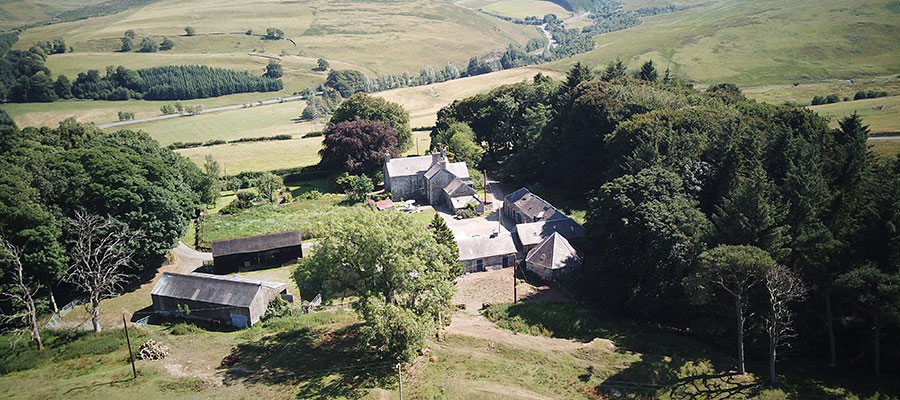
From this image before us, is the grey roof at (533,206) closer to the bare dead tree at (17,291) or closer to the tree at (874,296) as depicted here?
the tree at (874,296)

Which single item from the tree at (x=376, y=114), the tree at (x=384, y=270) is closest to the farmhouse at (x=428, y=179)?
the tree at (x=376, y=114)

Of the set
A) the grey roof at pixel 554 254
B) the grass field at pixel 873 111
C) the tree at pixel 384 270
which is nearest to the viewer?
the tree at pixel 384 270

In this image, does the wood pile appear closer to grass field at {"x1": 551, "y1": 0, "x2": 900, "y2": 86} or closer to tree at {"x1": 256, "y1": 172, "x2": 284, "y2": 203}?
tree at {"x1": 256, "y1": 172, "x2": 284, "y2": 203}

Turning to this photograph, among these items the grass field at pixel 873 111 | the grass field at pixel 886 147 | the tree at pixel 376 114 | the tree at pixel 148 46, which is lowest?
the grass field at pixel 886 147

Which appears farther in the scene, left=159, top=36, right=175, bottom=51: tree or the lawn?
left=159, top=36, right=175, bottom=51: tree

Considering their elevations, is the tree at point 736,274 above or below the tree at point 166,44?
below

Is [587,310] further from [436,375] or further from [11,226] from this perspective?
[11,226]

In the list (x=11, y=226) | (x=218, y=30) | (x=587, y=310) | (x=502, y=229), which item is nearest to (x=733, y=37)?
(x=502, y=229)

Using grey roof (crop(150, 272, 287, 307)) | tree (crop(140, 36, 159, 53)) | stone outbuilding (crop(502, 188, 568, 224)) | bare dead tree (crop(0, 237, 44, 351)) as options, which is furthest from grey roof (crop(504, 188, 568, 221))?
tree (crop(140, 36, 159, 53))
